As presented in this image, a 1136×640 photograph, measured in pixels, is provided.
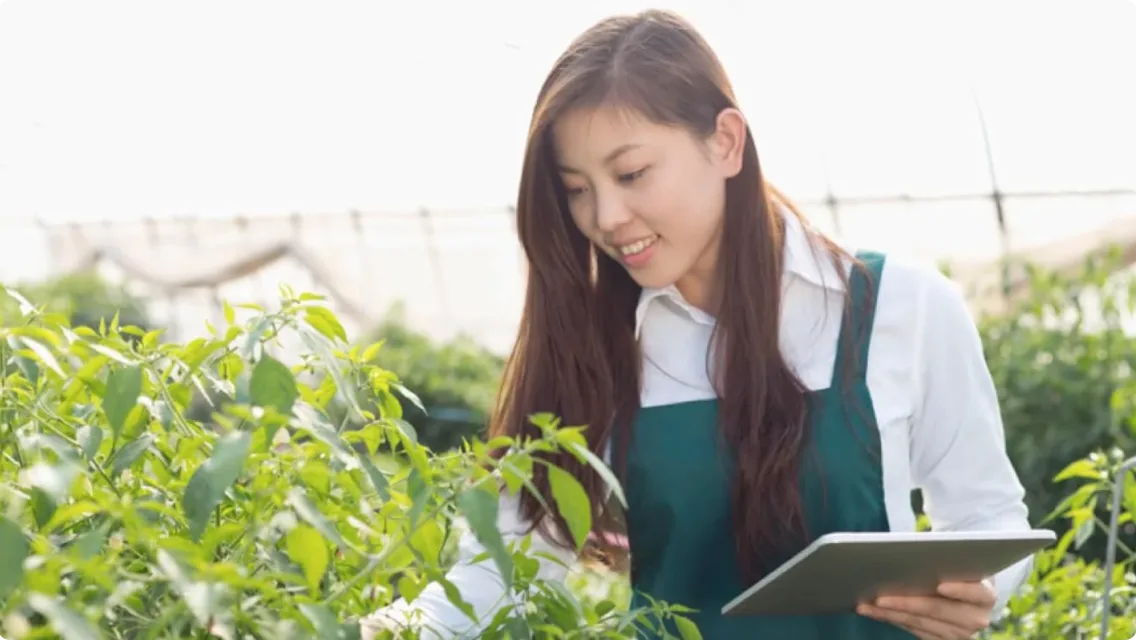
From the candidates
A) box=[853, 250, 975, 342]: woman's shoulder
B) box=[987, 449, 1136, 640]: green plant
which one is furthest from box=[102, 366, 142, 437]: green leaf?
box=[987, 449, 1136, 640]: green plant

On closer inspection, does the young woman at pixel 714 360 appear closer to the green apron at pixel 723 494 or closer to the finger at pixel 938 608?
the green apron at pixel 723 494

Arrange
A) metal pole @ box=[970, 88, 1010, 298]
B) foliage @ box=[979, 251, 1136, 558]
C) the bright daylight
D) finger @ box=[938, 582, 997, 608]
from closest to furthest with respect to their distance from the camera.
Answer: the bright daylight < finger @ box=[938, 582, 997, 608] < foliage @ box=[979, 251, 1136, 558] < metal pole @ box=[970, 88, 1010, 298]

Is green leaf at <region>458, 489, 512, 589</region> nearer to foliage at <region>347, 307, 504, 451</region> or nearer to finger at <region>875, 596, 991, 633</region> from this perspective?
finger at <region>875, 596, 991, 633</region>

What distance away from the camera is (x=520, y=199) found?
7.55 feet

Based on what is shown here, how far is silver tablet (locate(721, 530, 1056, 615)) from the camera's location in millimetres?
1674

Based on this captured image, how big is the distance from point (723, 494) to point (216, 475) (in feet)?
3.78

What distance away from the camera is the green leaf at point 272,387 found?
4.21 feet

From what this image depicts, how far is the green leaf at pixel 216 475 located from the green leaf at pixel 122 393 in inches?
4.2

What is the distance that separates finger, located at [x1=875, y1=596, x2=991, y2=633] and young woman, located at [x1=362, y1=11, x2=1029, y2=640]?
124mm

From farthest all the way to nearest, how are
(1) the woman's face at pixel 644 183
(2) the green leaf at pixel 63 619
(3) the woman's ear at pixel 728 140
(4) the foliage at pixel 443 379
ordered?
(4) the foliage at pixel 443 379 < (3) the woman's ear at pixel 728 140 < (1) the woman's face at pixel 644 183 < (2) the green leaf at pixel 63 619

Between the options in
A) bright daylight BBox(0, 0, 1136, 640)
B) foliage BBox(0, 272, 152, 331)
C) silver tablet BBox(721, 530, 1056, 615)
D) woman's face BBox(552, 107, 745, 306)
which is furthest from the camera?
foliage BBox(0, 272, 152, 331)

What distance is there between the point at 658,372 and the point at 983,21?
6776 millimetres

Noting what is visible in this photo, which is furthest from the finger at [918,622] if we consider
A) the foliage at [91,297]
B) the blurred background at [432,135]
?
the foliage at [91,297]

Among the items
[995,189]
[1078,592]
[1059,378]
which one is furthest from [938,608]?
[995,189]
